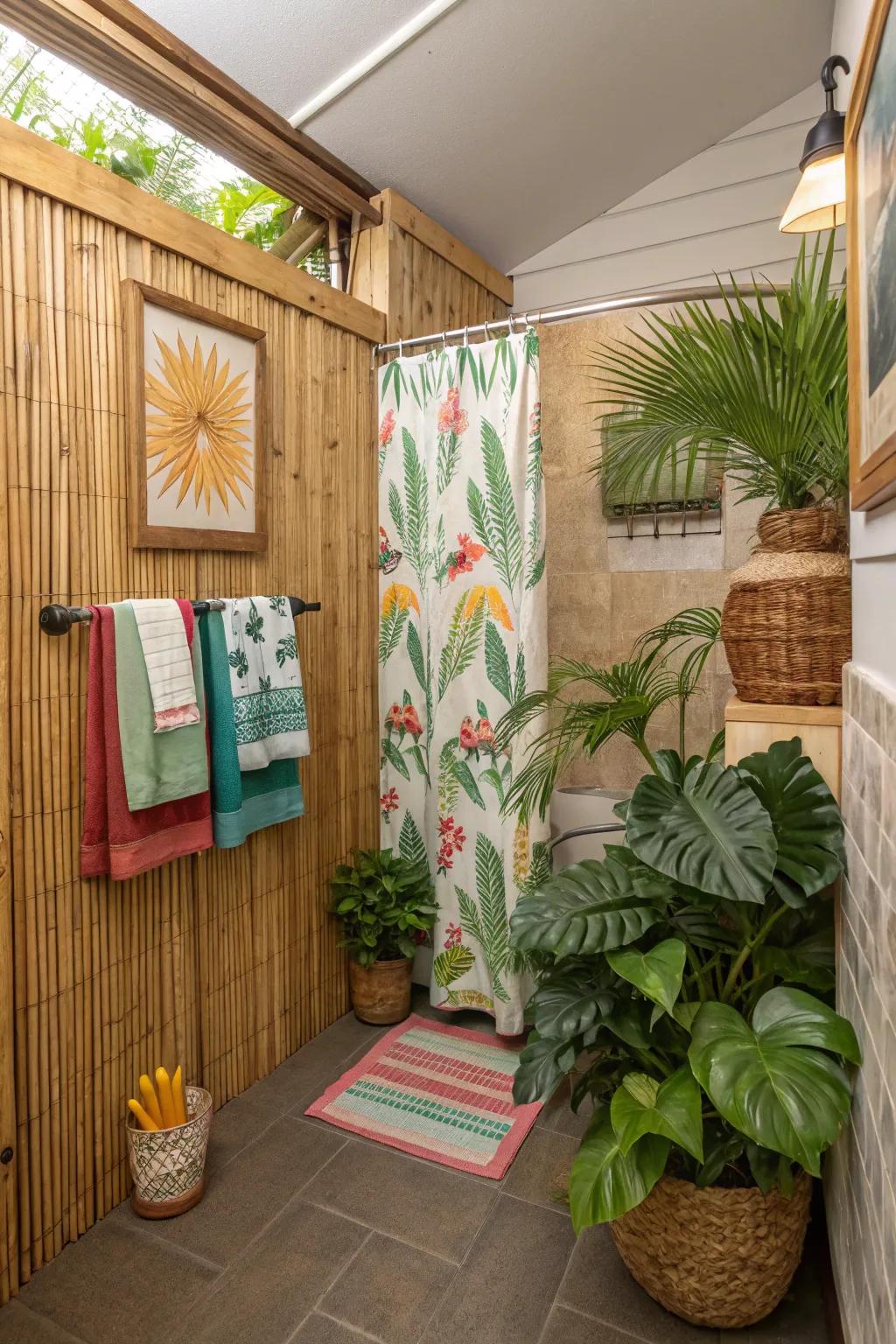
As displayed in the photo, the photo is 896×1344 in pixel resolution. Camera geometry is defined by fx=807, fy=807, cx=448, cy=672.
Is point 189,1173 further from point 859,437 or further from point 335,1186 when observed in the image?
point 859,437

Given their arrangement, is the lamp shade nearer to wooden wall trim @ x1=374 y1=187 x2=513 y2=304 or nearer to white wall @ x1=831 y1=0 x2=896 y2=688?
white wall @ x1=831 y1=0 x2=896 y2=688

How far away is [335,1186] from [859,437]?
1.77m

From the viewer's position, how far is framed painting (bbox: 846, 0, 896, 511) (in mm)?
939

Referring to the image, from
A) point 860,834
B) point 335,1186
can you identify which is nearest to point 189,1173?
point 335,1186

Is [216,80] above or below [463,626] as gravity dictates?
above

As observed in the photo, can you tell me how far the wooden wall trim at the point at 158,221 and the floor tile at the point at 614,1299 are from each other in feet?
7.31

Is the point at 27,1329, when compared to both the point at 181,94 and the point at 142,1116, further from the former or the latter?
the point at 181,94

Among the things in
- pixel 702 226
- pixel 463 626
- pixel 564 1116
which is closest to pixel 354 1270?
pixel 564 1116

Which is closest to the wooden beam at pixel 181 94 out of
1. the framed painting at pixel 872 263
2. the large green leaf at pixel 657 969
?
the framed painting at pixel 872 263

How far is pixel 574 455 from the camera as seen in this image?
269cm

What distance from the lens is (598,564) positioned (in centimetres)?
267

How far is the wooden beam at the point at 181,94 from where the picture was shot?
1574 mm

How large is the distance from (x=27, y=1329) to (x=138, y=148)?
2.35 m

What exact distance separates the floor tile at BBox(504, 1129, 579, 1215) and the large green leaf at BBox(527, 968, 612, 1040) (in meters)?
0.49
